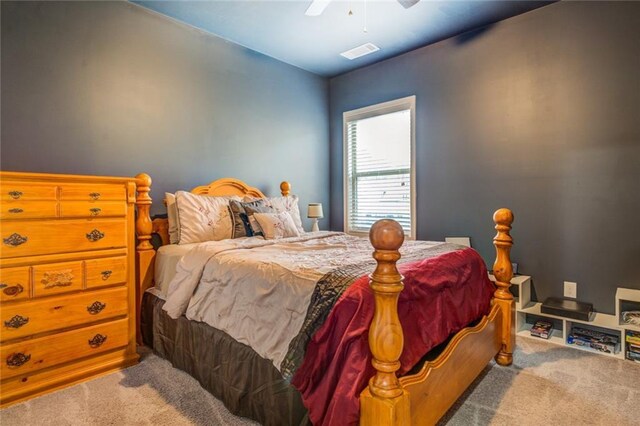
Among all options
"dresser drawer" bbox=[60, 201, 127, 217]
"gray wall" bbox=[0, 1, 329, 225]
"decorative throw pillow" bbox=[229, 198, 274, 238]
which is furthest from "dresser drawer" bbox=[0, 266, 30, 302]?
"decorative throw pillow" bbox=[229, 198, 274, 238]

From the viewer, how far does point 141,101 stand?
2828mm

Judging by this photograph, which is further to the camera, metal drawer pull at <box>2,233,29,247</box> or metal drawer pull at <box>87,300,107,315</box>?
metal drawer pull at <box>87,300,107,315</box>

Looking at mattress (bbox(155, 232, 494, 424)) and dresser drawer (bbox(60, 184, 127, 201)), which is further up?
dresser drawer (bbox(60, 184, 127, 201))

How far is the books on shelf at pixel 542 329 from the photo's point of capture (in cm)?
264

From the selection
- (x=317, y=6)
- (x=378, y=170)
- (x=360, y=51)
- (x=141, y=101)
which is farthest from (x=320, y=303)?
(x=360, y=51)

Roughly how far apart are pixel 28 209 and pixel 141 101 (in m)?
1.32

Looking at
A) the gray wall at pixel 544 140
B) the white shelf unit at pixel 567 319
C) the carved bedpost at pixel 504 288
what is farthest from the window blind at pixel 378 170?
the carved bedpost at pixel 504 288

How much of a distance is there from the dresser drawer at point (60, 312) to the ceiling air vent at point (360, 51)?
3075mm

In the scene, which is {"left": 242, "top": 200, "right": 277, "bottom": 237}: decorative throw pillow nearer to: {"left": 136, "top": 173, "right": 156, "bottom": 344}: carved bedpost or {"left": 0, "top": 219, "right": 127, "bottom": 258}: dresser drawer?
{"left": 136, "top": 173, "right": 156, "bottom": 344}: carved bedpost

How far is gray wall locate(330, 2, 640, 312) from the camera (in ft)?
8.41

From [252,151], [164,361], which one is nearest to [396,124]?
[252,151]

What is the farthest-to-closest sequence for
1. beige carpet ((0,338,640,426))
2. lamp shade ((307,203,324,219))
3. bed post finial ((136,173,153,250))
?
lamp shade ((307,203,324,219)) → bed post finial ((136,173,153,250)) → beige carpet ((0,338,640,426))

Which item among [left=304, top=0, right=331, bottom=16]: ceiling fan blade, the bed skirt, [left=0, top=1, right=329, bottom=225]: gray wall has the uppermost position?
[left=304, top=0, right=331, bottom=16]: ceiling fan blade

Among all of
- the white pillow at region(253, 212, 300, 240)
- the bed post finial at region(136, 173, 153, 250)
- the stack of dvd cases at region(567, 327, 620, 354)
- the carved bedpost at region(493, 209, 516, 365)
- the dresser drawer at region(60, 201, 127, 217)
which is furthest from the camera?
the white pillow at region(253, 212, 300, 240)
